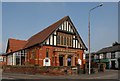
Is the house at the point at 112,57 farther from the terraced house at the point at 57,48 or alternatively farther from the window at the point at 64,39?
the window at the point at 64,39

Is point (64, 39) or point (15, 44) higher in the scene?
point (64, 39)

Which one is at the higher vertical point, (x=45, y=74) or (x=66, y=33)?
(x=66, y=33)

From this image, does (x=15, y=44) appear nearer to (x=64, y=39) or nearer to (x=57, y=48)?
(x=64, y=39)

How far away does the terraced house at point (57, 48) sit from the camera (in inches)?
1559

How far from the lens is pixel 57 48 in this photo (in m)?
41.1

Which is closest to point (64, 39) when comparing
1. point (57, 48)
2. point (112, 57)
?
point (57, 48)

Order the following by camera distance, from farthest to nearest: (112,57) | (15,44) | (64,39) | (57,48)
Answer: (112,57)
(15,44)
(64,39)
(57,48)

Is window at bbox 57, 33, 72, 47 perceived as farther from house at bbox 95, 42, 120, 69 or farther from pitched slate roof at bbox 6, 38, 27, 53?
house at bbox 95, 42, 120, 69

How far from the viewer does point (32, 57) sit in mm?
42031

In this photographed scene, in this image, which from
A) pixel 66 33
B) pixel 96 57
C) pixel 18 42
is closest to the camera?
pixel 66 33

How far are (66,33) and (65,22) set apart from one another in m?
2.20

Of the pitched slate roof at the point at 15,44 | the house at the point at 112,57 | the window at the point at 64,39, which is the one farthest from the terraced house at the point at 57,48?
the house at the point at 112,57

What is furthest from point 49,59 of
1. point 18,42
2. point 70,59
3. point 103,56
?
point 103,56

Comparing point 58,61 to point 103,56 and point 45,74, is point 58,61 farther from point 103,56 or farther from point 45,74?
point 103,56
